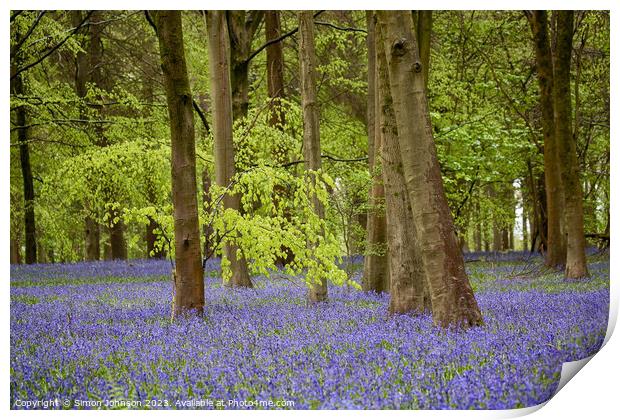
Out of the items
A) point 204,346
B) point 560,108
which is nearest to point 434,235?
Answer: point 204,346

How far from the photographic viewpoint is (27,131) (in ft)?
29.2

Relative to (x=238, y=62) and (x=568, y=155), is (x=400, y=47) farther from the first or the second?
(x=238, y=62)

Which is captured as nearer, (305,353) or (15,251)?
(305,353)

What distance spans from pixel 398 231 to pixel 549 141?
528cm

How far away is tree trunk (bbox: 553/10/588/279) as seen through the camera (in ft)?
29.5

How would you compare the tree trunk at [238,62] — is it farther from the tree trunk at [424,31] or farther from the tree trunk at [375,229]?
the tree trunk at [424,31]

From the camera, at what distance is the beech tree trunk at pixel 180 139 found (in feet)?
21.7

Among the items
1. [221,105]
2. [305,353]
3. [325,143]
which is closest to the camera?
[305,353]

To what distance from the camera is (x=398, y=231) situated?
21.8ft

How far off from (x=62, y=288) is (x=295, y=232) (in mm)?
4116

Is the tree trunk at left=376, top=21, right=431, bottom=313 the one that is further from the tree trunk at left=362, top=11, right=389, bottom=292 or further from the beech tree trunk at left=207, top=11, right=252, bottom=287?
the beech tree trunk at left=207, top=11, right=252, bottom=287

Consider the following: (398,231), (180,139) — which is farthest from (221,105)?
(398,231)

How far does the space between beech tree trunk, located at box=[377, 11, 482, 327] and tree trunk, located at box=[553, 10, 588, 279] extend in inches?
163
